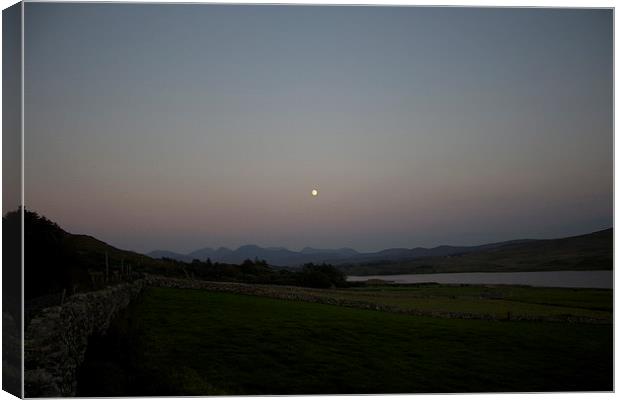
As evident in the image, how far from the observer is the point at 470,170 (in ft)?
32.3

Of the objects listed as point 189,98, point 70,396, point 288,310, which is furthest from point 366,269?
point 70,396

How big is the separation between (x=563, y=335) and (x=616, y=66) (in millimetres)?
3948

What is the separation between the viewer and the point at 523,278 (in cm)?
992

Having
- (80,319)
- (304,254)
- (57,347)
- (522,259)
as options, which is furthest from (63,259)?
(522,259)

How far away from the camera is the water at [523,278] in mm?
9586

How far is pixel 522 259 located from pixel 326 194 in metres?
3.09

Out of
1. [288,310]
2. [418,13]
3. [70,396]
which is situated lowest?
[70,396]

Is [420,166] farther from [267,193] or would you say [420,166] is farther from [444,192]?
[267,193]

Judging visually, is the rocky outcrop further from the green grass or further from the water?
the water

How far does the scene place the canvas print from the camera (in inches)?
360

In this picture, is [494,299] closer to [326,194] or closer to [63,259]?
[326,194]

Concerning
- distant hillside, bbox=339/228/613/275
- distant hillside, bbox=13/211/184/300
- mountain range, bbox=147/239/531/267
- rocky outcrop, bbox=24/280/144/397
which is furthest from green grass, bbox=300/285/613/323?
rocky outcrop, bbox=24/280/144/397

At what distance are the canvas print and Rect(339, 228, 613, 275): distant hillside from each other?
0.03 metres

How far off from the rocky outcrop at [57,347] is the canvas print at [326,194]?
20.0 inches
